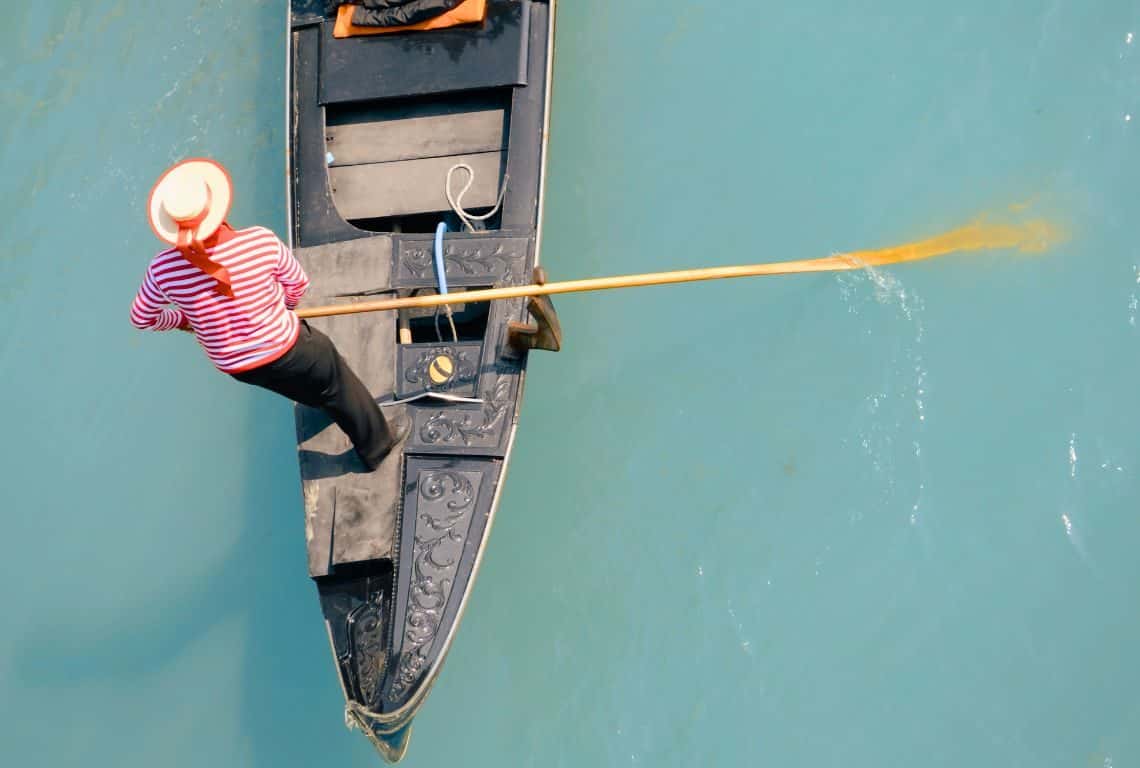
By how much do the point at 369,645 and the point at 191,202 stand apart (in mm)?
1583

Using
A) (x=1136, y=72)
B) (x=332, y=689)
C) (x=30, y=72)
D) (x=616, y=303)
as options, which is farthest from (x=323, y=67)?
(x=1136, y=72)

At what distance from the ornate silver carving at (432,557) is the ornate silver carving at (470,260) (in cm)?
78

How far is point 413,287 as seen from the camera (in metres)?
4.57

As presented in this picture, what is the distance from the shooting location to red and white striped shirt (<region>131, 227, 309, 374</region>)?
352cm

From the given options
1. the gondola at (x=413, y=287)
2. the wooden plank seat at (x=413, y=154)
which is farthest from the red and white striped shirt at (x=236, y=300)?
the wooden plank seat at (x=413, y=154)

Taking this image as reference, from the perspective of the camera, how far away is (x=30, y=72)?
623cm

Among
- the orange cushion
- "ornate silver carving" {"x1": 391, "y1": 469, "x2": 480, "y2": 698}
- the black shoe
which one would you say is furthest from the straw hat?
the orange cushion

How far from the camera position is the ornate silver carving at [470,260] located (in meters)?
4.55

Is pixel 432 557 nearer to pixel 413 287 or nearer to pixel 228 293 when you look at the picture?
pixel 413 287

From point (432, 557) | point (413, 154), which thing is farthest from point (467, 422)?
point (413, 154)

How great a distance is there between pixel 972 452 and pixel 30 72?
490 cm

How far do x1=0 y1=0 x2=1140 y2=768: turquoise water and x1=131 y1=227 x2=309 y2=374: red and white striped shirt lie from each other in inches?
58.3

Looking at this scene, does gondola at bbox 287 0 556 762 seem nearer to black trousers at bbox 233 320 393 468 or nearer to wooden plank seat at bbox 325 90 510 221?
wooden plank seat at bbox 325 90 510 221

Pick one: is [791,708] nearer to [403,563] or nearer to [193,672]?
[403,563]
